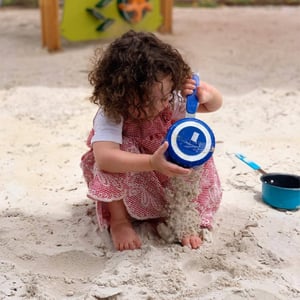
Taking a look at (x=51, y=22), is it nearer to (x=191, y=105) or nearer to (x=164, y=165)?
(x=191, y=105)

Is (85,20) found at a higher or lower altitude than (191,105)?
lower

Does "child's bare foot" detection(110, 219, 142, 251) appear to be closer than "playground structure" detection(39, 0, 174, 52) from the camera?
Yes

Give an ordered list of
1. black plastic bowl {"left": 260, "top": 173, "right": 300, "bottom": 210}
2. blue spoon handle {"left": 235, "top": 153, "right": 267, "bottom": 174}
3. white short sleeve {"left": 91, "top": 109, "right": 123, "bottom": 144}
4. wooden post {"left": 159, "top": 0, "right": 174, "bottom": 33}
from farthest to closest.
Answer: wooden post {"left": 159, "top": 0, "right": 174, "bottom": 33} → blue spoon handle {"left": 235, "top": 153, "right": 267, "bottom": 174} → black plastic bowl {"left": 260, "top": 173, "right": 300, "bottom": 210} → white short sleeve {"left": 91, "top": 109, "right": 123, "bottom": 144}

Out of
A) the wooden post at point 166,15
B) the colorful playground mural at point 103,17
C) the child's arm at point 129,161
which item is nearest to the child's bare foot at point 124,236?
the child's arm at point 129,161

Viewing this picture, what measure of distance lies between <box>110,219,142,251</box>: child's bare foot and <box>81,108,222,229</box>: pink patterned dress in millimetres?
28

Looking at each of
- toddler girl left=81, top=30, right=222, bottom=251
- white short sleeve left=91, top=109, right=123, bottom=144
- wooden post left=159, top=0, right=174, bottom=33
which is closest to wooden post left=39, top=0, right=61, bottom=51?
wooden post left=159, top=0, right=174, bottom=33

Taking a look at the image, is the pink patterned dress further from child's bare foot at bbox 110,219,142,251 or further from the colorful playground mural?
the colorful playground mural

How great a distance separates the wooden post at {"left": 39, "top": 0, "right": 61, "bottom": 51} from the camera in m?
3.30

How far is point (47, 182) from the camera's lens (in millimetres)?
1777

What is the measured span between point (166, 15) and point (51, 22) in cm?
78

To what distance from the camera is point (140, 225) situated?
1.47m

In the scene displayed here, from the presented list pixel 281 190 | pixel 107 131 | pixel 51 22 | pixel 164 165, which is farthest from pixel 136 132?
pixel 51 22

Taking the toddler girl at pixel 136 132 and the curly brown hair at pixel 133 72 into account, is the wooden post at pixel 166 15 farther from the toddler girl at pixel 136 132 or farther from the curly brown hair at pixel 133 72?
the curly brown hair at pixel 133 72

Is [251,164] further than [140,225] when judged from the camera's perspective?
Yes
